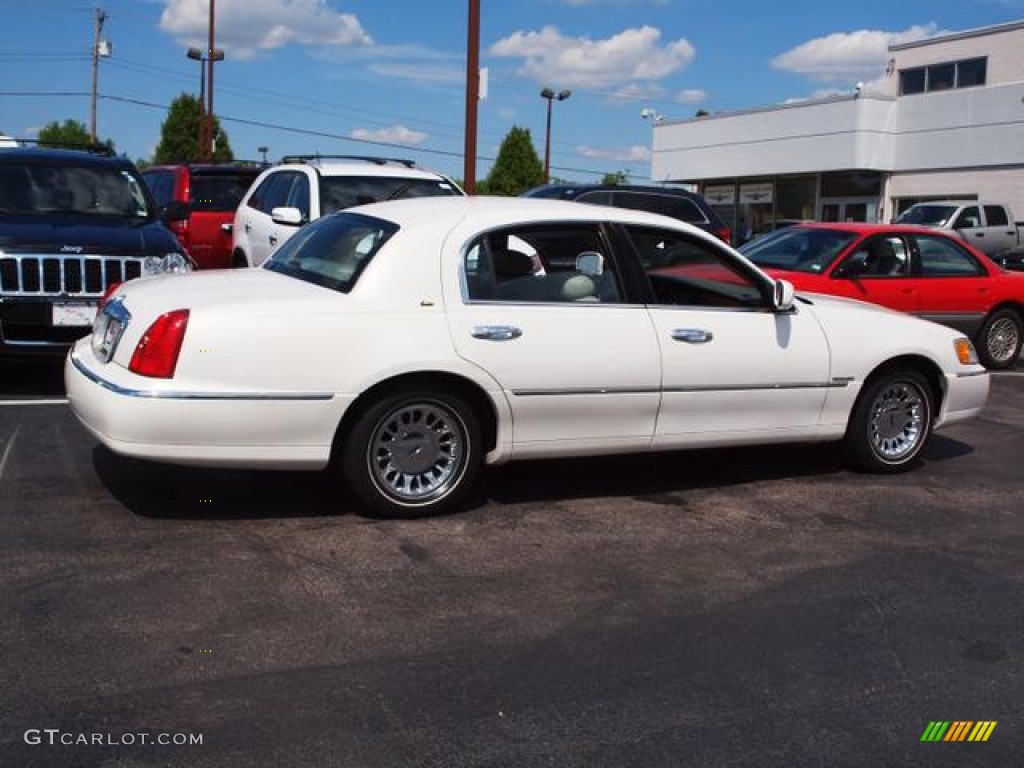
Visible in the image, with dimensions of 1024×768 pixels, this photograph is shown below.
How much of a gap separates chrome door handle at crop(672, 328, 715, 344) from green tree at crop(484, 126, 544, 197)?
44.8 m

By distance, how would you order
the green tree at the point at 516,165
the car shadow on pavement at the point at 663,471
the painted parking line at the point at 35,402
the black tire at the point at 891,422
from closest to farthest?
the car shadow on pavement at the point at 663,471, the black tire at the point at 891,422, the painted parking line at the point at 35,402, the green tree at the point at 516,165

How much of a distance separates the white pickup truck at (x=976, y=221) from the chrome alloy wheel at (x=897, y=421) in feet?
63.0

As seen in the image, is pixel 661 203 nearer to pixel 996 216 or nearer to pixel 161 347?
pixel 161 347

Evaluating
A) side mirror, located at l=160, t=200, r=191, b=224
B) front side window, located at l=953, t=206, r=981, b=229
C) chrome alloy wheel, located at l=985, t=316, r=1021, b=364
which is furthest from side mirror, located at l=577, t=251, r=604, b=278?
front side window, located at l=953, t=206, r=981, b=229

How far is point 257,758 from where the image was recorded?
3.24 metres

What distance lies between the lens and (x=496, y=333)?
18.3ft

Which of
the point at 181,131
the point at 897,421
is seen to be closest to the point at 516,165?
the point at 181,131

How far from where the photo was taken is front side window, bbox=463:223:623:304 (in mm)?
5727

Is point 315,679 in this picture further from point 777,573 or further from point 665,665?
point 777,573

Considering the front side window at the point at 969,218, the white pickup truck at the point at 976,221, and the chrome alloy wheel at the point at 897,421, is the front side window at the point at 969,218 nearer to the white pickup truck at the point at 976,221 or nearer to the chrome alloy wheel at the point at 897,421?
the white pickup truck at the point at 976,221

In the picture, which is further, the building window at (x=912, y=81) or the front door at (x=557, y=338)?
the building window at (x=912, y=81)

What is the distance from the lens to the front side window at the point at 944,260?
11.5 metres

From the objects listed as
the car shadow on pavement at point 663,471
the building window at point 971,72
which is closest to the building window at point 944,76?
the building window at point 971,72

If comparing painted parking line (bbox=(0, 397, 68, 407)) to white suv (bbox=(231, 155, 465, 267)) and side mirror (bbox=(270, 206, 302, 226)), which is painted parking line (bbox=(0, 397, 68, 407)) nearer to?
side mirror (bbox=(270, 206, 302, 226))
